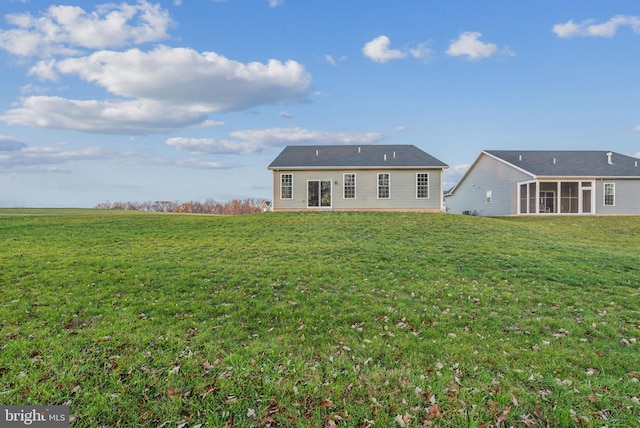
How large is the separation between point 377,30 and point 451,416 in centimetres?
1852

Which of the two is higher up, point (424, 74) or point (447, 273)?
point (424, 74)

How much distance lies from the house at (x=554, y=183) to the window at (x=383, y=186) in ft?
32.9

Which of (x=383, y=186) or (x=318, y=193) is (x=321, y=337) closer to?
(x=318, y=193)

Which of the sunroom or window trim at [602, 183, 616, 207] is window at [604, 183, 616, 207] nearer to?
window trim at [602, 183, 616, 207]

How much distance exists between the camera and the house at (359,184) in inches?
934

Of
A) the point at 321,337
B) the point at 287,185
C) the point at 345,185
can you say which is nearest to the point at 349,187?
the point at 345,185

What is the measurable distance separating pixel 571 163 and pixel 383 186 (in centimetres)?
1537

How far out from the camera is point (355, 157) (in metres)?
25.0

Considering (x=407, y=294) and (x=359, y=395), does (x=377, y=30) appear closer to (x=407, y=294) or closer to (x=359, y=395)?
(x=407, y=294)

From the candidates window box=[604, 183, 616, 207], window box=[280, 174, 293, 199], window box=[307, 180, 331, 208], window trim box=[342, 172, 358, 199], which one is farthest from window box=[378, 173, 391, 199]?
window box=[604, 183, 616, 207]

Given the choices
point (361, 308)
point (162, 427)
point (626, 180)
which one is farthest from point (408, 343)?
point (626, 180)

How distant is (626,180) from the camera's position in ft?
84.0

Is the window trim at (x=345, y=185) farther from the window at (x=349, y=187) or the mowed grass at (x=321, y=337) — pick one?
the mowed grass at (x=321, y=337)

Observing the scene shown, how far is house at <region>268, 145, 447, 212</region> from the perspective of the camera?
2373cm
